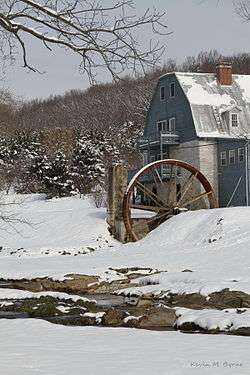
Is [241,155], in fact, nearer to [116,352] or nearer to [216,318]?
[216,318]

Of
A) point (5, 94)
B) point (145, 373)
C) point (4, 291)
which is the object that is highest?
point (5, 94)

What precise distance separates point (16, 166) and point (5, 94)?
122 ft

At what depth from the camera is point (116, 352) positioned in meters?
9.02

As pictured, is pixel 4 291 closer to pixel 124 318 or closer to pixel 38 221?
pixel 124 318

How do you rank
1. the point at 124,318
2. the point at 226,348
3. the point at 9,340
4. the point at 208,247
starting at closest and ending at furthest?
1. the point at 226,348
2. the point at 9,340
3. the point at 124,318
4. the point at 208,247

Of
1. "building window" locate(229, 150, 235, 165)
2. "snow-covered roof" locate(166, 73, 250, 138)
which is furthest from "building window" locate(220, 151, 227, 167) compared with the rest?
"snow-covered roof" locate(166, 73, 250, 138)

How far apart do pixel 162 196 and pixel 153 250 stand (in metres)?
10.8

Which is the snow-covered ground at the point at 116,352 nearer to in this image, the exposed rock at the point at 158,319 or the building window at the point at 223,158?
the exposed rock at the point at 158,319

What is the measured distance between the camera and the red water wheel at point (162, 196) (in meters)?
30.0

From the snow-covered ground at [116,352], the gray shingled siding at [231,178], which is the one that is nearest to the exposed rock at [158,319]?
the snow-covered ground at [116,352]

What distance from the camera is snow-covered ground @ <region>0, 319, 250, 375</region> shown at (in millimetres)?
7621

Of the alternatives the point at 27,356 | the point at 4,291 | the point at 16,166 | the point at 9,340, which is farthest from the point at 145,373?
the point at 16,166

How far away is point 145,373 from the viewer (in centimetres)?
742

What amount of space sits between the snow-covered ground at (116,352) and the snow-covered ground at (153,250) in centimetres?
559
